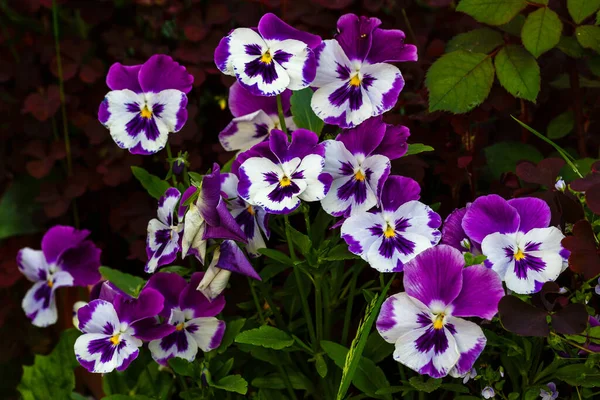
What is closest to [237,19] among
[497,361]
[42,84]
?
[42,84]

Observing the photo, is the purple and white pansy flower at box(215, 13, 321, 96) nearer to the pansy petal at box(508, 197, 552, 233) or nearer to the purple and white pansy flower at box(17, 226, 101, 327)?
the pansy petal at box(508, 197, 552, 233)

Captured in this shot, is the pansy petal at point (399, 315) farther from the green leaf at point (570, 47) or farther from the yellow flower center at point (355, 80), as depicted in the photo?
the green leaf at point (570, 47)

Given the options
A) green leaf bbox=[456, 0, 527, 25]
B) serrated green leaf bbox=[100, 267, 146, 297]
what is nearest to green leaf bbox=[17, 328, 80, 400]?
serrated green leaf bbox=[100, 267, 146, 297]

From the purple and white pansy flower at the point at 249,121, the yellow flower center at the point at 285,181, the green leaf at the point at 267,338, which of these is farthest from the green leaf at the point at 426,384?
the purple and white pansy flower at the point at 249,121

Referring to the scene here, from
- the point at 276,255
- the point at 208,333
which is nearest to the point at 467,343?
the point at 276,255

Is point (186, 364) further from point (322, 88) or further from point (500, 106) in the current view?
point (500, 106)

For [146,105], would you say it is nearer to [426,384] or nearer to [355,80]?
[355,80]
